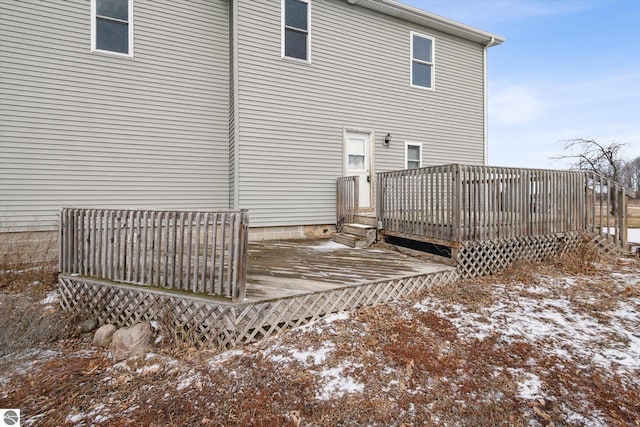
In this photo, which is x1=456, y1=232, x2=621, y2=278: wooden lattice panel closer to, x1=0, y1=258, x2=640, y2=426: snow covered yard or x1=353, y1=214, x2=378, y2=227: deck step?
x1=0, y1=258, x2=640, y2=426: snow covered yard

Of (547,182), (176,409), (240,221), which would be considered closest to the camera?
(176,409)

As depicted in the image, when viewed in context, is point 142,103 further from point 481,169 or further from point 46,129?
point 481,169

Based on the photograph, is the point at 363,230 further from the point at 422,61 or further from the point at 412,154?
the point at 422,61

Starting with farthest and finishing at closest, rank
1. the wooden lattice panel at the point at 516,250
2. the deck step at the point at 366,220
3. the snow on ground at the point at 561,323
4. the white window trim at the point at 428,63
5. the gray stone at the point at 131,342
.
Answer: the white window trim at the point at 428,63
the deck step at the point at 366,220
the wooden lattice panel at the point at 516,250
the gray stone at the point at 131,342
the snow on ground at the point at 561,323

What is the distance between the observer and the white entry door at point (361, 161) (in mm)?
8891

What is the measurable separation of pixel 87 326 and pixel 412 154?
8.79 metres

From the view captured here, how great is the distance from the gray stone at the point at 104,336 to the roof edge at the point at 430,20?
9.10 meters

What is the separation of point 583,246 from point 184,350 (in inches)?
297

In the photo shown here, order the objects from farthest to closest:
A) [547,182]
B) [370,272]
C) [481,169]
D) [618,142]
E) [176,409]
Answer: [618,142], [547,182], [481,169], [370,272], [176,409]

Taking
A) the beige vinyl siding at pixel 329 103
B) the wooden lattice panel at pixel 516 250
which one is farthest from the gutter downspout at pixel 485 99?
the wooden lattice panel at pixel 516 250

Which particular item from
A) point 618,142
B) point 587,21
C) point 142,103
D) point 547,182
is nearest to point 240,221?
point 142,103

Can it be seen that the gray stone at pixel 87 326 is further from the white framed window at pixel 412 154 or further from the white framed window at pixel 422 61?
the white framed window at pixel 422 61

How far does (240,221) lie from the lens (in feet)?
10.8

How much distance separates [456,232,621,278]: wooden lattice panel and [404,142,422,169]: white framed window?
4.29m
